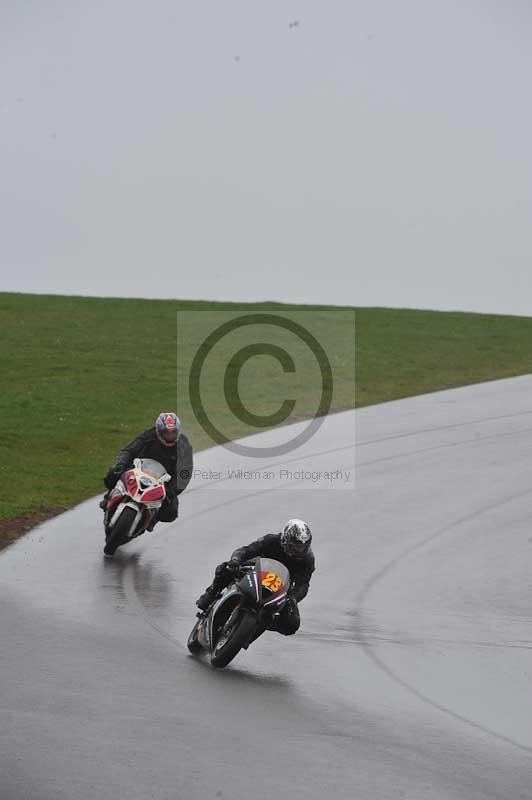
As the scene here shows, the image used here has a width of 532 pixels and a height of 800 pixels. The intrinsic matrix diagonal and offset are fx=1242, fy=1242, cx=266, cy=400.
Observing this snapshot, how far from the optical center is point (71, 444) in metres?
25.9

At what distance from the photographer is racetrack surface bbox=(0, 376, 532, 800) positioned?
30.7 ft

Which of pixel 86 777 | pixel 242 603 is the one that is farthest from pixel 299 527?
pixel 86 777

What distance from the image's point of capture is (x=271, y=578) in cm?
1221

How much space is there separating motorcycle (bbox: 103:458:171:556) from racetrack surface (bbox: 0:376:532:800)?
1.17 feet

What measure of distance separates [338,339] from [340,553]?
85.1ft

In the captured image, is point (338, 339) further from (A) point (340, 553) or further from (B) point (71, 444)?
(A) point (340, 553)

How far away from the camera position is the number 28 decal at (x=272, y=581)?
12137mm

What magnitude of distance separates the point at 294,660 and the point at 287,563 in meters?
0.99

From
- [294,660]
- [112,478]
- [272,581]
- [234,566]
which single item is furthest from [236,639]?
[112,478]

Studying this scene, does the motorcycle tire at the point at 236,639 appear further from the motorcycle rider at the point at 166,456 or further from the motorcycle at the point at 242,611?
the motorcycle rider at the point at 166,456

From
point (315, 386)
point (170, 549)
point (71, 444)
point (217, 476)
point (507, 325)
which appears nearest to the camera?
point (170, 549)

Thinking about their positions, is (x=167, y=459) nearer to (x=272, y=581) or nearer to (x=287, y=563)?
(x=287, y=563)

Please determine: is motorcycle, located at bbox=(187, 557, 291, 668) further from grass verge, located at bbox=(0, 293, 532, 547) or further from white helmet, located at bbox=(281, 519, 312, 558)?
grass verge, located at bbox=(0, 293, 532, 547)

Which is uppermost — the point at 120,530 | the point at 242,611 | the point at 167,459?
the point at 167,459
